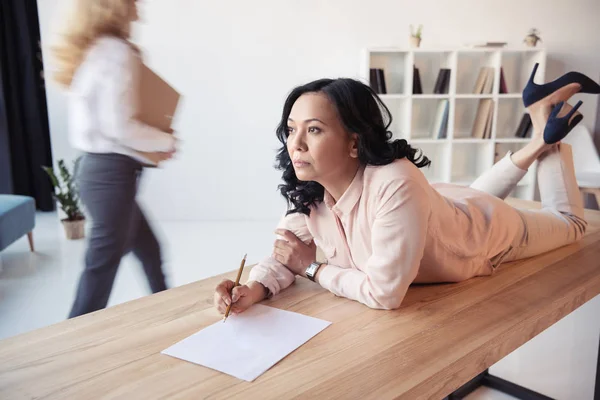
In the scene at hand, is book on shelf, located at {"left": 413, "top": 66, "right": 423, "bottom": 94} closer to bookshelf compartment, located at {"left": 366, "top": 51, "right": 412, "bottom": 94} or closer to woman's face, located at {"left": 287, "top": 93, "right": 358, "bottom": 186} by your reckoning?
bookshelf compartment, located at {"left": 366, "top": 51, "right": 412, "bottom": 94}

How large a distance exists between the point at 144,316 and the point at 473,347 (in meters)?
0.68

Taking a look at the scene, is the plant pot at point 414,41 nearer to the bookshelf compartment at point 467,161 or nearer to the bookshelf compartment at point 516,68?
the bookshelf compartment at point 516,68

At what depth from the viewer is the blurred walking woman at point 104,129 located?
5.14ft

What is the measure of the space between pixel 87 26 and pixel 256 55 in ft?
8.87

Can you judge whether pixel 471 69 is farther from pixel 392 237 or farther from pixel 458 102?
pixel 392 237

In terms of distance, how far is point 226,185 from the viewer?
171 inches

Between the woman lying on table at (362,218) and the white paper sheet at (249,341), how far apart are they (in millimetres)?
63

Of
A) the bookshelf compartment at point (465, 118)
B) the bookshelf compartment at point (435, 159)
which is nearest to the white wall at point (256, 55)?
the bookshelf compartment at point (465, 118)

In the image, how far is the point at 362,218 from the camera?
1.17 meters

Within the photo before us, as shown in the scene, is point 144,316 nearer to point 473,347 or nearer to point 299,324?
point 299,324

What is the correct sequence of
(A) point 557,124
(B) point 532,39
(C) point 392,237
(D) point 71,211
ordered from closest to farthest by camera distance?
(C) point 392,237
(A) point 557,124
(D) point 71,211
(B) point 532,39

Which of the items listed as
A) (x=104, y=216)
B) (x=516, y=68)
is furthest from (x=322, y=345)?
(x=516, y=68)

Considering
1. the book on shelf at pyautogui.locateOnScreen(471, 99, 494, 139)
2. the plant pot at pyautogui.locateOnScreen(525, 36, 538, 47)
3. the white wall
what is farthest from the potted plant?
the plant pot at pyautogui.locateOnScreen(525, 36, 538, 47)

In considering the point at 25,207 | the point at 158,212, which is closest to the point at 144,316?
the point at 25,207
